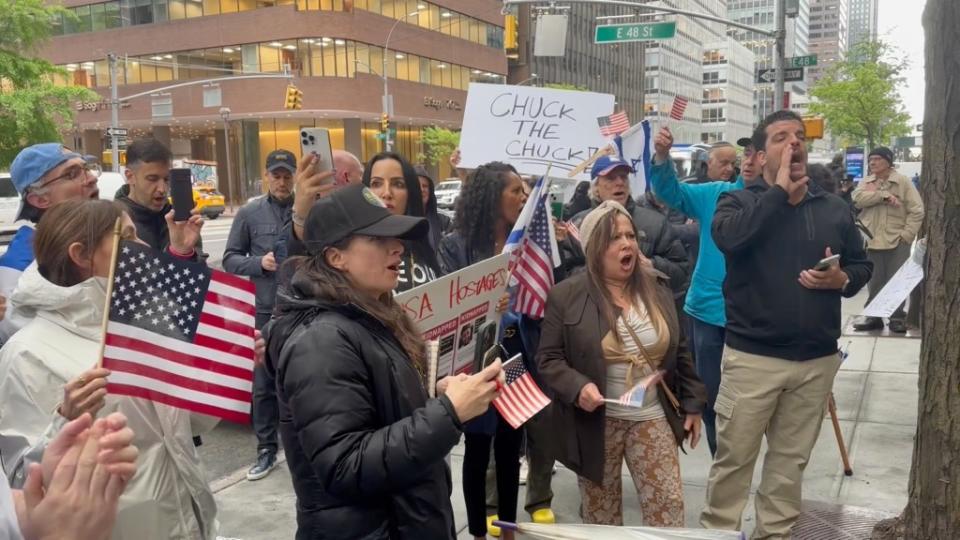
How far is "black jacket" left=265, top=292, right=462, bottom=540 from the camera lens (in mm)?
2139

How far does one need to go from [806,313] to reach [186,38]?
4750cm

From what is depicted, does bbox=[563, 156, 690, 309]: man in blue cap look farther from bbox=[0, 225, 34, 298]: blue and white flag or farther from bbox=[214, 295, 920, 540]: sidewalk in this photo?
bbox=[0, 225, 34, 298]: blue and white flag

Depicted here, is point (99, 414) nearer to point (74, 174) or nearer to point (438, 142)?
point (74, 174)

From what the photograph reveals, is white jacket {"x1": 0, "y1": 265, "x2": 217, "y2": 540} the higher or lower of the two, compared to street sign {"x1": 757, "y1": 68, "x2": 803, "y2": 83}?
lower

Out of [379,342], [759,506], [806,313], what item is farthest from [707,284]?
[379,342]

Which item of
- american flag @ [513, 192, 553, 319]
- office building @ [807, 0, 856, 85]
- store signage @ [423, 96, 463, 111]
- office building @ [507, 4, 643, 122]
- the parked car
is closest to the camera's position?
american flag @ [513, 192, 553, 319]

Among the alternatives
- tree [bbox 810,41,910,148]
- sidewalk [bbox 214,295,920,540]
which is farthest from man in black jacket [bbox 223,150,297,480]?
tree [bbox 810,41,910,148]

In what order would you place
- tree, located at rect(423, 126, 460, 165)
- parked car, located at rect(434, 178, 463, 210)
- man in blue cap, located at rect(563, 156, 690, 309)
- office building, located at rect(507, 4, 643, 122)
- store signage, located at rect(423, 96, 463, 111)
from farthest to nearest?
office building, located at rect(507, 4, 643, 122), store signage, located at rect(423, 96, 463, 111), tree, located at rect(423, 126, 460, 165), parked car, located at rect(434, 178, 463, 210), man in blue cap, located at rect(563, 156, 690, 309)

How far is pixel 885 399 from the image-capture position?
21.8 ft

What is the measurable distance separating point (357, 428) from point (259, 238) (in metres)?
3.68

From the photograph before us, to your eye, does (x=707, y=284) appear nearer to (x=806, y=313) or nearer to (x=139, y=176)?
(x=806, y=313)

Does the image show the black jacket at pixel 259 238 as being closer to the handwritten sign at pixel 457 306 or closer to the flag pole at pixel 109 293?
the handwritten sign at pixel 457 306

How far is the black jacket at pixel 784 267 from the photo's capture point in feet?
12.1

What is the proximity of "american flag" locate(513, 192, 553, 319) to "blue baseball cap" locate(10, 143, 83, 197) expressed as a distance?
242 cm
